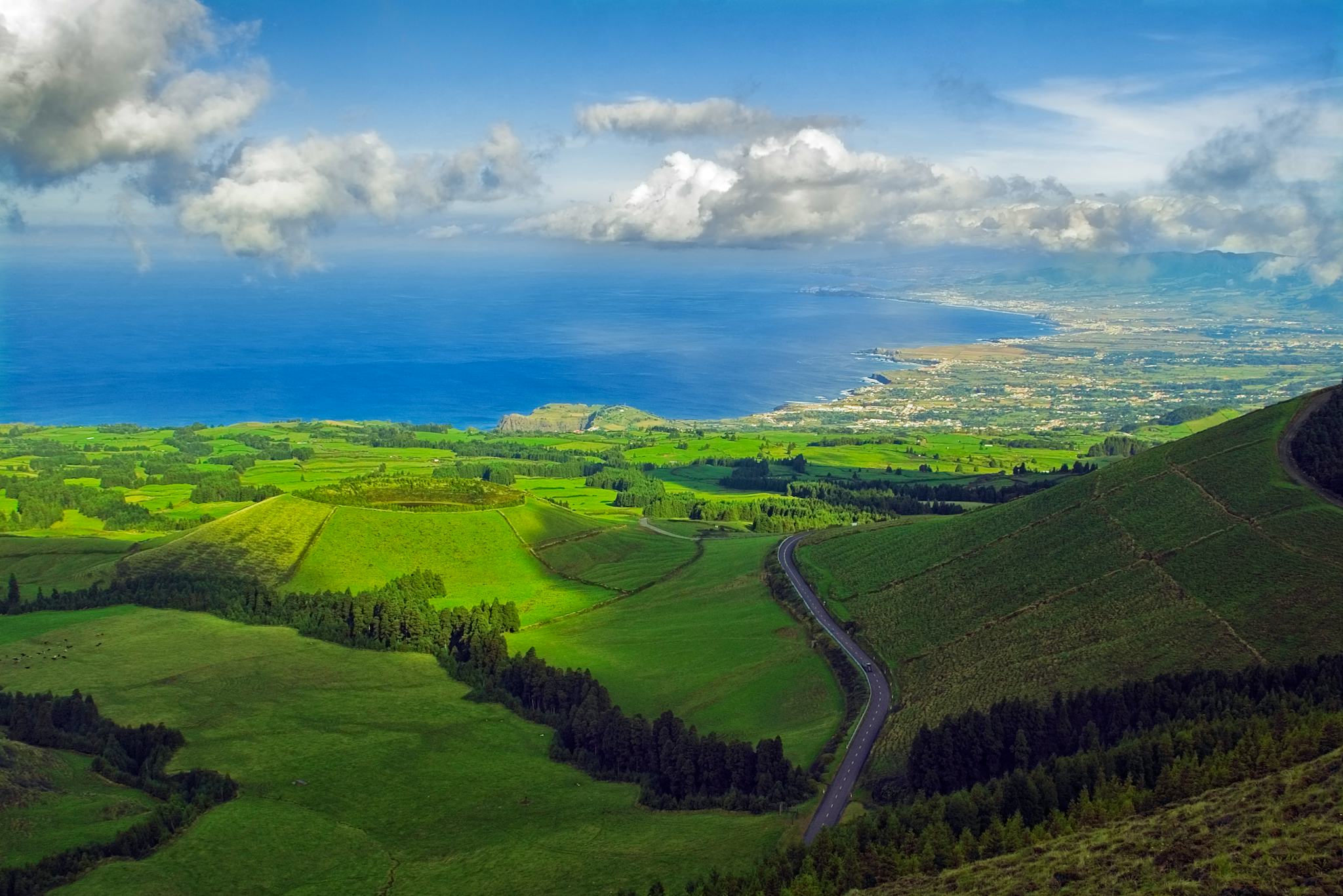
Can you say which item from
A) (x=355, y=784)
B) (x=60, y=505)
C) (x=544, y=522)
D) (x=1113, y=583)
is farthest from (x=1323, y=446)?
(x=60, y=505)

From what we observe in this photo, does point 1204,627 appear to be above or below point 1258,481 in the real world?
below

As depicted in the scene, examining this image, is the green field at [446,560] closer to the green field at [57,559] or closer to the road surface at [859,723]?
the green field at [57,559]

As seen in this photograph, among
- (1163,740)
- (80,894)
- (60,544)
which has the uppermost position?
(60,544)

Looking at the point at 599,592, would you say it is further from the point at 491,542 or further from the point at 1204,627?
the point at 1204,627

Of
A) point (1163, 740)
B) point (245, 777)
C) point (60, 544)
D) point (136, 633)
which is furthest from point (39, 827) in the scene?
point (60, 544)

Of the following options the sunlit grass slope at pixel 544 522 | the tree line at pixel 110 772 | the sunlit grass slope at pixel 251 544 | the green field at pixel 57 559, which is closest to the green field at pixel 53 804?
the tree line at pixel 110 772

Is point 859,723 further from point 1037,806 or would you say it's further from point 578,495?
point 578,495

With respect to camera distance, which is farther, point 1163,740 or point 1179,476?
point 1179,476
